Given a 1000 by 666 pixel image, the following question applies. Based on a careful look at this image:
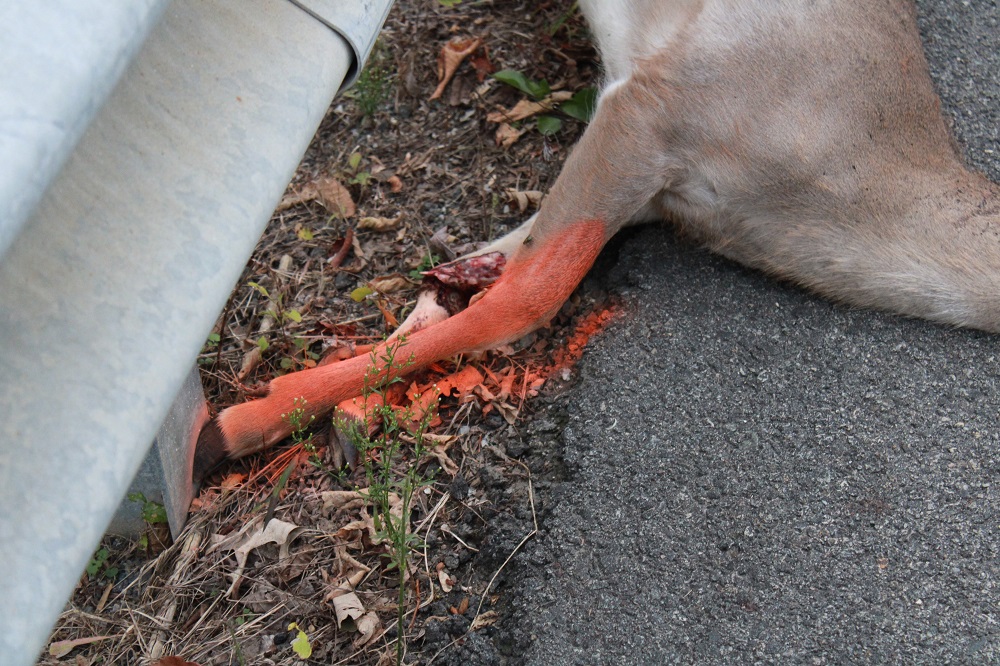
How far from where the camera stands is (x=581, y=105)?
367 cm

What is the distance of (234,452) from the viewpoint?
270cm

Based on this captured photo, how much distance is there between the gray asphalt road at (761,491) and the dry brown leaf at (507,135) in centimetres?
100

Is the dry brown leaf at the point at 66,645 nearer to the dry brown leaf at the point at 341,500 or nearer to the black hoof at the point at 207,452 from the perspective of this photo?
A: the black hoof at the point at 207,452

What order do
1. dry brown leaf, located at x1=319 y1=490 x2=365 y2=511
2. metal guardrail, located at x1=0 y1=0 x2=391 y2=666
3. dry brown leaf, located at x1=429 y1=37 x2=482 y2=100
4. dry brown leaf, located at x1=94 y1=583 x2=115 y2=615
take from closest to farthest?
metal guardrail, located at x1=0 y1=0 x2=391 y2=666, dry brown leaf, located at x1=94 y1=583 x2=115 y2=615, dry brown leaf, located at x1=319 y1=490 x2=365 y2=511, dry brown leaf, located at x1=429 y1=37 x2=482 y2=100

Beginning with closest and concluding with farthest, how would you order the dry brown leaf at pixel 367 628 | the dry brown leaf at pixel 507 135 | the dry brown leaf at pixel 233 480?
the dry brown leaf at pixel 367 628, the dry brown leaf at pixel 233 480, the dry brown leaf at pixel 507 135

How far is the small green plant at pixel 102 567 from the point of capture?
8.21 ft

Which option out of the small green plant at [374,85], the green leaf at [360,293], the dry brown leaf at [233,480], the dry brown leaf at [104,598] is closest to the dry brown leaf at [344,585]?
the dry brown leaf at [233,480]

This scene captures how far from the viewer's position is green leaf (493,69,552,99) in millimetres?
3729

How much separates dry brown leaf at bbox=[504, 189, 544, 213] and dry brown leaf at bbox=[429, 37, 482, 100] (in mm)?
771

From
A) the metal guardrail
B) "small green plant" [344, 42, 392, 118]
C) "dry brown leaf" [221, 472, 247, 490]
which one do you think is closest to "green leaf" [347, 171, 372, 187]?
"small green plant" [344, 42, 392, 118]

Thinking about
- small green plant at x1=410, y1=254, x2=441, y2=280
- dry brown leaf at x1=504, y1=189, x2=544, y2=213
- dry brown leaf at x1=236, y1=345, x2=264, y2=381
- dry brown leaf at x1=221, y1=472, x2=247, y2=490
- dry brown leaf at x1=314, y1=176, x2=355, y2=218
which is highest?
dry brown leaf at x1=314, y1=176, x2=355, y2=218

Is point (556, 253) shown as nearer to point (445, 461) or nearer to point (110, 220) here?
point (445, 461)

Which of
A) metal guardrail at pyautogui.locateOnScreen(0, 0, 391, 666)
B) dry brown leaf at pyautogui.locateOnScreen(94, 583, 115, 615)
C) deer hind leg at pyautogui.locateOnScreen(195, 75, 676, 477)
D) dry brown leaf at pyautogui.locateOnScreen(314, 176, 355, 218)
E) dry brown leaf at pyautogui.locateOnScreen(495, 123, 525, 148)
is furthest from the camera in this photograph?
dry brown leaf at pyautogui.locateOnScreen(495, 123, 525, 148)

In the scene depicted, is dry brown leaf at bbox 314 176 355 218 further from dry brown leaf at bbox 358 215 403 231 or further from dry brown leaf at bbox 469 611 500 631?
dry brown leaf at bbox 469 611 500 631
